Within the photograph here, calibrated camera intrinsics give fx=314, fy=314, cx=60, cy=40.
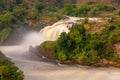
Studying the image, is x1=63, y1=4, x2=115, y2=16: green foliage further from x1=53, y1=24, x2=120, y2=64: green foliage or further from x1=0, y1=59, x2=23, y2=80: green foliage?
x1=0, y1=59, x2=23, y2=80: green foliage

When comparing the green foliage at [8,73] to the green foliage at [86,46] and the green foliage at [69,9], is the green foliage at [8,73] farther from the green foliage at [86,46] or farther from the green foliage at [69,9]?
the green foliage at [69,9]

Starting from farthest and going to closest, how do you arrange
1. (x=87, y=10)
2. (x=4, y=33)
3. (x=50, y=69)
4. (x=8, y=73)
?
(x=87, y=10) → (x=4, y=33) → (x=50, y=69) → (x=8, y=73)

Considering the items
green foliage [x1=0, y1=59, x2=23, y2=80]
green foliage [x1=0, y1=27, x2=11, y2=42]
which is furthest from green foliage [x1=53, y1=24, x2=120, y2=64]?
green foliage [x1=0, y1=59, x2=23, y2=80]

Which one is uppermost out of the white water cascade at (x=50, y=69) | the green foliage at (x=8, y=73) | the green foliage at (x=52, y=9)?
the green foliage at (x=52, y=9)

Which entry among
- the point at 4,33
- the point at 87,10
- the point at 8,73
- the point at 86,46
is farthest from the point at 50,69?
the point at 87,10

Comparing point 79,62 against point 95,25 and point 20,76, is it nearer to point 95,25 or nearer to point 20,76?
point 95,25

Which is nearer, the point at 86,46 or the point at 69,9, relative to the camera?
the point at 86,46

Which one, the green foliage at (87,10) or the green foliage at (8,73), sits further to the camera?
the green foliage at (87,10)

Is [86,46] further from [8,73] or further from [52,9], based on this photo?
[52,9]

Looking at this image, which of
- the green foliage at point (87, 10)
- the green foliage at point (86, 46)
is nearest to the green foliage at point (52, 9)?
the green foliage at point (87, 10)

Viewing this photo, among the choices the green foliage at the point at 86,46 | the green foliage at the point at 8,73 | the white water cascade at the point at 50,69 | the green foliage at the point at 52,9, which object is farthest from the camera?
the green foliage at the point at 52,9

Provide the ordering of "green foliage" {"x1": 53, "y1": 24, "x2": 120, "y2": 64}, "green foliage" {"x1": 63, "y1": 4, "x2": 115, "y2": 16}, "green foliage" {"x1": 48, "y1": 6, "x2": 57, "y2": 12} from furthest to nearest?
"green foliage" {"x1": 48, "y1": 6, "x2": 57, "y2": 12} < "green foliage" {"x1": 63, "y1": 4, "x2": 115, "y2": 16} < "green foliage" {"x1": 53, "y1": 24, "x2": 120, "y2": 64}

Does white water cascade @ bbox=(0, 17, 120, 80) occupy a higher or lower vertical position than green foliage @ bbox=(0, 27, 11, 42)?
lower

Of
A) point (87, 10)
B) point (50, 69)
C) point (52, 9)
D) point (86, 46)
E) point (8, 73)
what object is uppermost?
point (52, 9)
